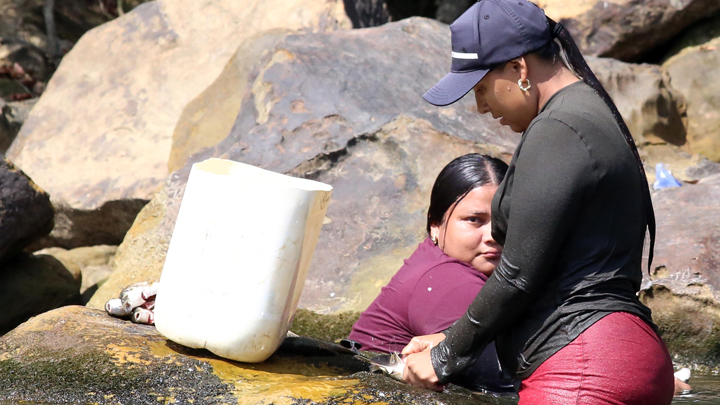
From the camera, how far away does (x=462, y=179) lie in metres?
3.15

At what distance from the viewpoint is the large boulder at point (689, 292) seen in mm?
3799

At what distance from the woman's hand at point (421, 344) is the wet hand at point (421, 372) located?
4.8 inches

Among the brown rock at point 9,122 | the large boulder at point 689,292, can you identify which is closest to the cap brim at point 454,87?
the large boulder at point 689,292

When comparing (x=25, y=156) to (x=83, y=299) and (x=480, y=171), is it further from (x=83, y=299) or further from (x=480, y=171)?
(x=480, y=171)

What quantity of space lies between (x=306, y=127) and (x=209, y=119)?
1130 millimetres

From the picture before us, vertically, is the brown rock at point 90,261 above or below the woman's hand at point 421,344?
below

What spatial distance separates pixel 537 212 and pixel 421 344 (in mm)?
861

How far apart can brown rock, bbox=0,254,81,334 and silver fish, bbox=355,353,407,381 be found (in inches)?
121

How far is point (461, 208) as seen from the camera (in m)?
3.12

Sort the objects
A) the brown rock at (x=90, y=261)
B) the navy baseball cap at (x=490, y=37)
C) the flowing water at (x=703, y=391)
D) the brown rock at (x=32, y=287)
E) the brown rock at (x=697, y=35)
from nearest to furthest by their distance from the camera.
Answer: the navy baseball cap at (x=490, y=37), the flowing water at (x=703, y=391), the brown rock at (x=32, y=287), the brown rock at (x=90, y=261), the brown rock at (x=697, y=35)

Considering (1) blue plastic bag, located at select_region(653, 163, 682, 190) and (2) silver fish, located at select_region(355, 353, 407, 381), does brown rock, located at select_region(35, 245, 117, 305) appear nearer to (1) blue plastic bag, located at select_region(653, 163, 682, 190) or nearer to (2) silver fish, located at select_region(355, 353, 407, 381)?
(2) silver fish, located at select_region(355, 353, 407, 381)

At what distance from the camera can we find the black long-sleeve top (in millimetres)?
1928

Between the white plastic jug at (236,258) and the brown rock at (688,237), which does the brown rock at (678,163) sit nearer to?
the brown rock at (688,237)

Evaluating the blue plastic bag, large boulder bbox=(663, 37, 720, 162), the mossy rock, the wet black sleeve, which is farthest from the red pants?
large boulder bbox=(663, 37, 720, 162)
